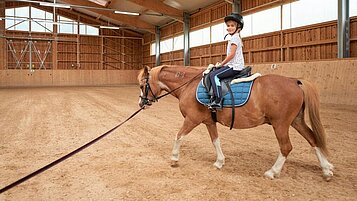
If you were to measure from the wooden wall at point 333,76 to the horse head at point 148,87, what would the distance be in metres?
8.08

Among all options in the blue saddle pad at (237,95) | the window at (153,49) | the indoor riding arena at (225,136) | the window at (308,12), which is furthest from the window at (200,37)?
the blue saddle pad at (237,95)

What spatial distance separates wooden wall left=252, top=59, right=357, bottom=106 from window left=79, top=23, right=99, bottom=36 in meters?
23.8

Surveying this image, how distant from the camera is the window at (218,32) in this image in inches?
749

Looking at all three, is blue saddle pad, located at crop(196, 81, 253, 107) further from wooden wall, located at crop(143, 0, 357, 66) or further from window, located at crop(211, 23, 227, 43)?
window, located at crop(211, 23, 227, 43)

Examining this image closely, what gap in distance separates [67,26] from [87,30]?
199 centimetres

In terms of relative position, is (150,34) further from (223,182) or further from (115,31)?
(223,182)

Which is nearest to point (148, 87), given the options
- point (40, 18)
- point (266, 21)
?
point (266, 21)

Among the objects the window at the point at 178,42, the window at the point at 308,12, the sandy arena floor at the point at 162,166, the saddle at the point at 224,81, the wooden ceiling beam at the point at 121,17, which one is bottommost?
the sandy arena floor at the point at 162,166

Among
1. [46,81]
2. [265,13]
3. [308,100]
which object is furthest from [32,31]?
[308,100]

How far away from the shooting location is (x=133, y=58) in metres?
33.5

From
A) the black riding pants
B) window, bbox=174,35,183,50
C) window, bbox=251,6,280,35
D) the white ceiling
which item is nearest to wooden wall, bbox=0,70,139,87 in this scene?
the white ceiling

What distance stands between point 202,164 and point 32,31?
94.8ft

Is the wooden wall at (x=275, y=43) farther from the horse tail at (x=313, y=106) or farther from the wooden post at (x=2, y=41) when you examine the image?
the wooden post at (x=2, y=41)

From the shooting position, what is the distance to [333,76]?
1040 centimetres
